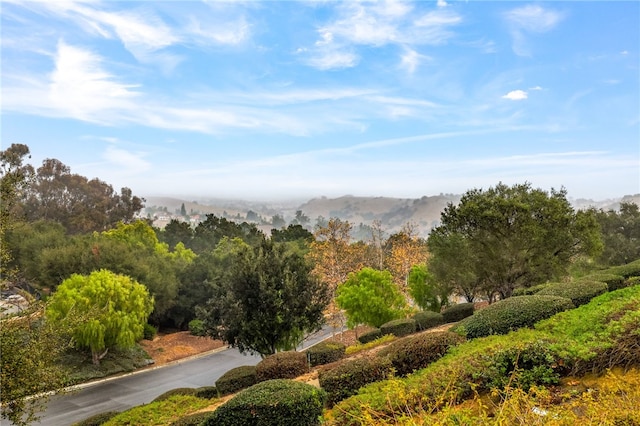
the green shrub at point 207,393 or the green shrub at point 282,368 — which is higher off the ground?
the green shrub at point 282,368

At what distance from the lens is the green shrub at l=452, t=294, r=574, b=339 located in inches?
387

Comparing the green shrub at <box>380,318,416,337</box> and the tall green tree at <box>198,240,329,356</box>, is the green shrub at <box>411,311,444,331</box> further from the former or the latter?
the tall green tree at <box>198,240,329,356</box>

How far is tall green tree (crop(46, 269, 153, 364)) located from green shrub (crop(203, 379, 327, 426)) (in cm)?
1729

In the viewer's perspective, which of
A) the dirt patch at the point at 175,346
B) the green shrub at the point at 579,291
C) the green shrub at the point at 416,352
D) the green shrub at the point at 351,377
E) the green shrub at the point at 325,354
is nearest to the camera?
the green shrub at the point at 351,377

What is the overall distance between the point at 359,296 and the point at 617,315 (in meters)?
15.3

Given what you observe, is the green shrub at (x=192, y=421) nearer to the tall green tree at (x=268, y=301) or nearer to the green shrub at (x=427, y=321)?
the tall green tree at (x=268, y=301)

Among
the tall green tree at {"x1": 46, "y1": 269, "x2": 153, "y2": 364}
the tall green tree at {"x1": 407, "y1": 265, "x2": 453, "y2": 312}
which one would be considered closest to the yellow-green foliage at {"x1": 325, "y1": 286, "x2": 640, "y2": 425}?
the tall green tree at {"x1": 46, "y1": 269, "x2": 153, "y2": 364}

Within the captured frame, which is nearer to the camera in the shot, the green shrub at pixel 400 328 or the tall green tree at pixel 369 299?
the green shrub at pixel 400 328

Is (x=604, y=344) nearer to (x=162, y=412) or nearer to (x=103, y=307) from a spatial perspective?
(x=162, y=412)

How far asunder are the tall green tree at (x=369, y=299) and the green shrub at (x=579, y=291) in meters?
10.8

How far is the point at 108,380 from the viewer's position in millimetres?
22797

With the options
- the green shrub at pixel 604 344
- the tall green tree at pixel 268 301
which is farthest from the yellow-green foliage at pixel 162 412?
the green shrub at pixel 604 344

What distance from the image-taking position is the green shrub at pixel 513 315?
983 cm

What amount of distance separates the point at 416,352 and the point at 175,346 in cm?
2628
